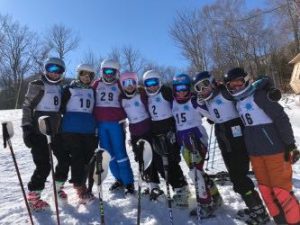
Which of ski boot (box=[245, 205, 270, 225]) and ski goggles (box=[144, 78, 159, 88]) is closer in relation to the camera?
ski boot (box=[245, 205, 270, 225])

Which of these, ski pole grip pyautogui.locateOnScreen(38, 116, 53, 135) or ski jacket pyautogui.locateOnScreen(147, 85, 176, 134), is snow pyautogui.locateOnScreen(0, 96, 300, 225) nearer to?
ski jacket pyautogui.locateOnScreen(147, 85, 176, 134)

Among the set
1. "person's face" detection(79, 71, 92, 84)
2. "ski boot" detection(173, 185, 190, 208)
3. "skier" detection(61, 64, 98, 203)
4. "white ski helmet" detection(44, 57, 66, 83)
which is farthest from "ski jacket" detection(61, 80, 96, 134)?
"ski boot" detection(173, 185, 190, 208)

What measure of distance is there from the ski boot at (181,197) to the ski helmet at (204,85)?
141cm

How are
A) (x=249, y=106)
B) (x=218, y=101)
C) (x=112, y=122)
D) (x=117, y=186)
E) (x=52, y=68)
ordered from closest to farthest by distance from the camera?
(x=249, y=106)
(x=218, y=101)
(x=52, y=68)
(x=112, y=122)
(x=117, y=186)

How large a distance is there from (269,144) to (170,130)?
175 centimetres

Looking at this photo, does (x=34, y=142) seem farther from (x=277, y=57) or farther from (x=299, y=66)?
(x=277, y=57)

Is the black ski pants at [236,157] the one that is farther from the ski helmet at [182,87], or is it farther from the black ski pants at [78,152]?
the black ski pants at [78,152]

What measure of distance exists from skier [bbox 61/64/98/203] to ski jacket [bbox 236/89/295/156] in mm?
2508

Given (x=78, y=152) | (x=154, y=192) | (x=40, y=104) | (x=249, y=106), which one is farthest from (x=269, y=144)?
(x=40, y=104)

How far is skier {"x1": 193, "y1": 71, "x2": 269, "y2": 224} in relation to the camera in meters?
4.84

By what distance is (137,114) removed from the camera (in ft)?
20.1

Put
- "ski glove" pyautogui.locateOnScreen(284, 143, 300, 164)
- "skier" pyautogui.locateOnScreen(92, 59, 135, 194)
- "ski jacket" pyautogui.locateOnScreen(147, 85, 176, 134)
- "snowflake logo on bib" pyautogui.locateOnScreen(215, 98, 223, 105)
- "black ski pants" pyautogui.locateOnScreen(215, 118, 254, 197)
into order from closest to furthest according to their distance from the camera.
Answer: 1. "ski glove" pyautogui.locateOnScreen(284, 143, 300, 164)
2. "black ski pants" pyautogui.locateOnScreen(215, 118, 254, 197)
3. "snowflake logo on bib" pyautogui.locateOnScreen(215, 98, 223, 105)
4. "ski jacket" pyautogui.locateOnScreen(147, 85, 176, 134)
5. "skier" pyautogui.locateOnScreen(92, 59, 135, 194)

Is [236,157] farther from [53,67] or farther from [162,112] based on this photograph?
[53,67]

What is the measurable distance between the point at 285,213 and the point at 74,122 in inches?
131
